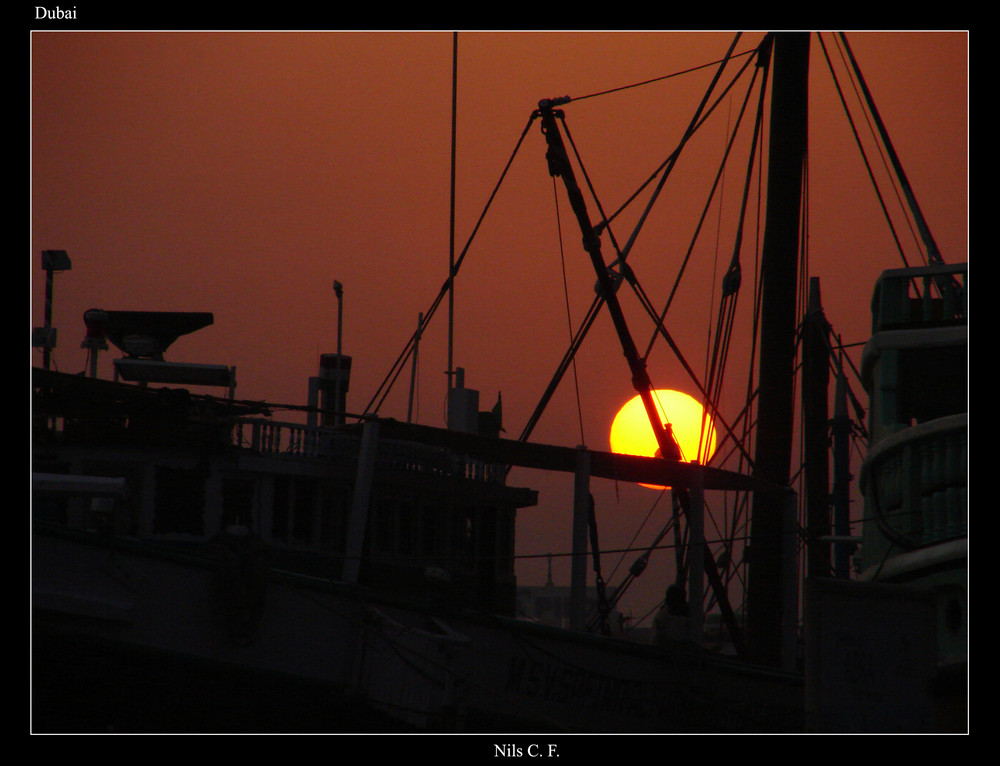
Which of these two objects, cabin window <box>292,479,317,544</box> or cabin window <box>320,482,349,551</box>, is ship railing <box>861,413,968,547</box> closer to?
cabin window <box>320,482,349,551</box>

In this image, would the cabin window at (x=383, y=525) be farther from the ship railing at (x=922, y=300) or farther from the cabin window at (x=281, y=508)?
the ship railing at (x=922, y=300)

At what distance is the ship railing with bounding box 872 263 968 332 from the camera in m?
13.1

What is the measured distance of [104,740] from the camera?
12.4 m

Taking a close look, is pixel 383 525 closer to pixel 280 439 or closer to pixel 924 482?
pixel 280 439

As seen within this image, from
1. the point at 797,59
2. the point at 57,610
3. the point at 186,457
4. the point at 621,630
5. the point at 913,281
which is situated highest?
the point at 797,59

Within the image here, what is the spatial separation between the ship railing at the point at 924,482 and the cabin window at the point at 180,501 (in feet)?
30.1

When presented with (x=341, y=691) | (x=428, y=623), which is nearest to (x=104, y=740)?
(x=341, y=691)

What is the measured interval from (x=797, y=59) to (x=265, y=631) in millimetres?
13908

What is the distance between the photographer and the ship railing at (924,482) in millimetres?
11203

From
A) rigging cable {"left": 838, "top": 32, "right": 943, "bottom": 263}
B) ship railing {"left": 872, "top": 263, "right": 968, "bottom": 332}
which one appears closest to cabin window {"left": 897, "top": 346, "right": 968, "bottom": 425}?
ship railing {"left": 872, "top": 263, "right": 968, "bottom": 332}

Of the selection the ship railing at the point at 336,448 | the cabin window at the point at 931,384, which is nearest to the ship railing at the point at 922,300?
the cabin window at the point at 931,384

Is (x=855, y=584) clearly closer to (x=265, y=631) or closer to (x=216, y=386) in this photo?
(x=265, y=631)

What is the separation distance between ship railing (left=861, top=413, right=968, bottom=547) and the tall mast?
593 cm

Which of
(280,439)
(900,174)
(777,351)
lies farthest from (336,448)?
(900,174)
